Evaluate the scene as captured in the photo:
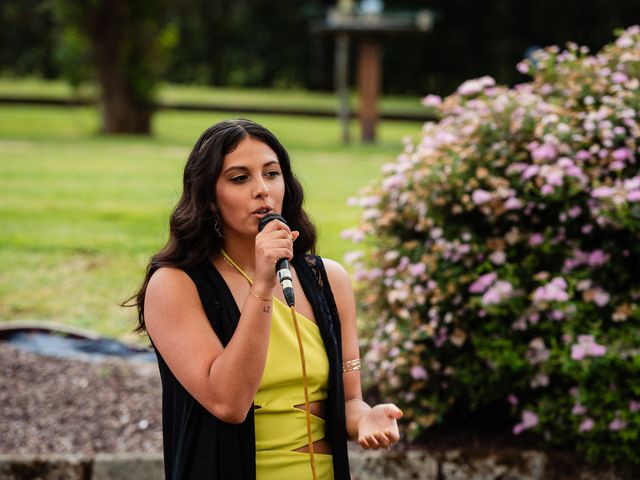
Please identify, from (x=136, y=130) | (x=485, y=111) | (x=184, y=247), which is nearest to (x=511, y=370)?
(x=485, y=111)

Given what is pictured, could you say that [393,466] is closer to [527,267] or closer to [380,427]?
[527,267]

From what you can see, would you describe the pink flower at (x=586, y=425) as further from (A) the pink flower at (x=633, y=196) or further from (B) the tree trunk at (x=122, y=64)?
(B) the tree trunk at (x=122, y=64)

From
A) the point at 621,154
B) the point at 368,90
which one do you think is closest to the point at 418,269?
the point at 621,154

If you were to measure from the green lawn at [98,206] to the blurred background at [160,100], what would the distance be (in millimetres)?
21

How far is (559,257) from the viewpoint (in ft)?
14.0

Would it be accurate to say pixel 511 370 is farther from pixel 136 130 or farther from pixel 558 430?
pixel 136 130

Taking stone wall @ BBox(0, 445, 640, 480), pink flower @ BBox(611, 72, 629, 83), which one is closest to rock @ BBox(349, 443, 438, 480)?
stone wall @ BBox(0, 445, 640, 480)

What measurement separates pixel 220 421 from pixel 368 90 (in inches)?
604

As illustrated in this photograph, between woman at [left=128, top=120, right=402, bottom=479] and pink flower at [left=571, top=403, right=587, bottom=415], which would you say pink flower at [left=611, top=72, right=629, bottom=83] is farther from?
woman at [left=128, top=120, right=402, bottom=479]

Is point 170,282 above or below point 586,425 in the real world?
above

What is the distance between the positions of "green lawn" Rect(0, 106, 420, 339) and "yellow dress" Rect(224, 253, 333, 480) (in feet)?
2.51

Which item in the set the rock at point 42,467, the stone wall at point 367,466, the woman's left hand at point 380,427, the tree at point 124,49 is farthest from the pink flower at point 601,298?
the tree at point 124,49

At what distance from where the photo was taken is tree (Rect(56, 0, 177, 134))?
1748 centimetres

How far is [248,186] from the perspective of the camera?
2.41 meters
